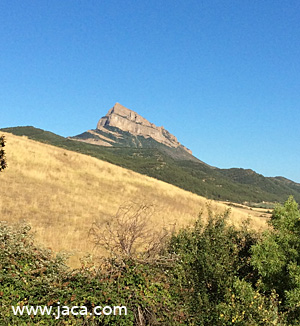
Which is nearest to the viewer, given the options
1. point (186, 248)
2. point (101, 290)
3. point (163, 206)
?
point (101, 290)

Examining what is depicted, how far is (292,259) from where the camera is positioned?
29.7 ft

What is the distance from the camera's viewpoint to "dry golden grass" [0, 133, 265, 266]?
55.4 feet

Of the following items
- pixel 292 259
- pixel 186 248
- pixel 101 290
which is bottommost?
pixel 101 290

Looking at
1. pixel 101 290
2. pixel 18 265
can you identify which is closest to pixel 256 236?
pixel 101 290

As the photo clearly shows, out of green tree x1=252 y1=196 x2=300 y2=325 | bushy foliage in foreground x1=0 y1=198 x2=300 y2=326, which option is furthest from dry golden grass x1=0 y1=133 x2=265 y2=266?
green tree x1=252 y1=196 x2=300 y2=325

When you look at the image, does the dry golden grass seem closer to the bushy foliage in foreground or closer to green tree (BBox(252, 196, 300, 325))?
the bushy foliage in foreground

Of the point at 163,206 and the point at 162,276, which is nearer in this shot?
the point at 162,276

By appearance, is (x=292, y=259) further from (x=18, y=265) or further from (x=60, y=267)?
(x=18, y=265)

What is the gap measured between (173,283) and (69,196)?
16709 millimetres

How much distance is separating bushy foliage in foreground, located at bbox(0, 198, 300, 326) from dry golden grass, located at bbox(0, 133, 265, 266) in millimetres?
2063

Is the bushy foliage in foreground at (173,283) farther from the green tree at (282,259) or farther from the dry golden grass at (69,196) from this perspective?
the dry golden grass at (69,196)

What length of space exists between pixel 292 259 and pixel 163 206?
70.4 ft

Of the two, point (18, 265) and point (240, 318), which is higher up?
point (240, 318)

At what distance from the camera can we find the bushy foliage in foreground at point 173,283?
7309 mm
